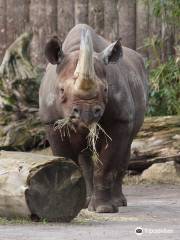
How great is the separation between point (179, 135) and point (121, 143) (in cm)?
366

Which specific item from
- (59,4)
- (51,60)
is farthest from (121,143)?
(59,4)

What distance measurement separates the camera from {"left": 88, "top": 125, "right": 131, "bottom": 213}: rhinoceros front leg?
9.57 meters

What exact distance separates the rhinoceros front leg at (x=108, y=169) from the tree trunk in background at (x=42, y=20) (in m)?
5.73

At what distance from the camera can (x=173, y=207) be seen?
10047 millimetres

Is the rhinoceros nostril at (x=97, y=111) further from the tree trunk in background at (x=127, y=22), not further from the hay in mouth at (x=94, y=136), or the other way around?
the tree trunk in background at (x=127, y=22)

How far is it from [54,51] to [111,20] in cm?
591

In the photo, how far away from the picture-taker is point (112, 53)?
372 inches

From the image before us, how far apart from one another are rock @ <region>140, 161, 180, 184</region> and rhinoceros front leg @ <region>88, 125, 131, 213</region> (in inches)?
127

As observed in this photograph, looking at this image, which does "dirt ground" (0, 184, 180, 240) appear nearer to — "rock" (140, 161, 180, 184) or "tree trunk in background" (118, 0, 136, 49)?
"rock" (140, 161, 180, 184)

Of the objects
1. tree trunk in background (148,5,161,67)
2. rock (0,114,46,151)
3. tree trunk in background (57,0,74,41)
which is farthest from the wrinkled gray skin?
tree trunk in background (57,0,74,41)

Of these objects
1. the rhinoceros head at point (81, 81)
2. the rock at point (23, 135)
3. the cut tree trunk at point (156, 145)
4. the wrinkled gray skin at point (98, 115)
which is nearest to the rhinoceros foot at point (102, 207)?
the wrinkled gray skin at point (98, 115)

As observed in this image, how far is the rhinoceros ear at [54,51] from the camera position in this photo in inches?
364

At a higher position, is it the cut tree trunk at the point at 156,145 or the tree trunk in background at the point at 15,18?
the tree trunk in background at the point at 15,18

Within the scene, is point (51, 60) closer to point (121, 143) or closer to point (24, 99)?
point (121, 143)
